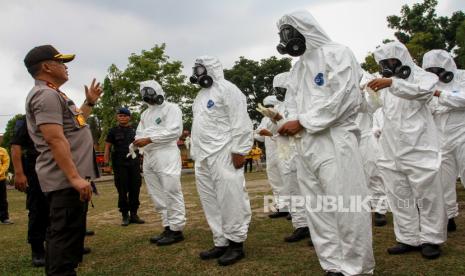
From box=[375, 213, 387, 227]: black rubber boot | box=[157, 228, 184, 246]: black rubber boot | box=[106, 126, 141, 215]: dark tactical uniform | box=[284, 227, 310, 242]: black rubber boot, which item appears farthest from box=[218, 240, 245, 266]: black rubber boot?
box=[106, 126, 141, 215]: dark tactical uniform

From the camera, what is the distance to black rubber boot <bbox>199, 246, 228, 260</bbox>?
199 inches

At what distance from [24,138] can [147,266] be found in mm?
2365

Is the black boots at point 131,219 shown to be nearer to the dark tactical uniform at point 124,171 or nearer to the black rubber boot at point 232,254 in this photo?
the dark tactical uniform at point 124,171

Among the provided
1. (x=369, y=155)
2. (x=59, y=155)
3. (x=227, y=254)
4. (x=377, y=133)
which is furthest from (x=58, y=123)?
(x=377, y=133)

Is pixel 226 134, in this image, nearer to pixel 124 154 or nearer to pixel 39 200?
pixel 39 200

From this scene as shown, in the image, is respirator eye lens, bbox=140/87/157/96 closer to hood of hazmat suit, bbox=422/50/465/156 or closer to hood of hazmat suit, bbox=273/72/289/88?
hood of hazmat suit, bbox=273/72/289/88

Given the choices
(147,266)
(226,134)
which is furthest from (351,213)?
(147,266)

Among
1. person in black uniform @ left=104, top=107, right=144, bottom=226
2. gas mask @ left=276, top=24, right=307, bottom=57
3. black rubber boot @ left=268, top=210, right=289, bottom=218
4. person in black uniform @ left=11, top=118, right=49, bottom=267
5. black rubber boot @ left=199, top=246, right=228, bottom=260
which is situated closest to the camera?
gas mask @ left=276, top=24, right=307, bottom=57

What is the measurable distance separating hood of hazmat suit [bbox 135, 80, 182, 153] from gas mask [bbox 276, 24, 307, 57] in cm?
299

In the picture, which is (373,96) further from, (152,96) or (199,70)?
(152,96)

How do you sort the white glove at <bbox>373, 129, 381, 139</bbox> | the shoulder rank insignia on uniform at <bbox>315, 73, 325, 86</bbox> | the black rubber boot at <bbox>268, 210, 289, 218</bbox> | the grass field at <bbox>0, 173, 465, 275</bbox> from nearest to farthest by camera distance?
the shoulder rank insignia on uniform at <bbox>315, 73, 325, 86</bbox>, the grass field at <bbox>0, 173, 465, 275</bbox>, the white glove at <bbox>373, 129, 381, 139</bbox>, the black rubber boot at <bbox>268, 210, 289, 218</bbox>

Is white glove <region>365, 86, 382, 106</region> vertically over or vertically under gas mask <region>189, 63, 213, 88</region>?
under

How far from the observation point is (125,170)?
8078mm

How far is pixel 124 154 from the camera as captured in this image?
809 cm
